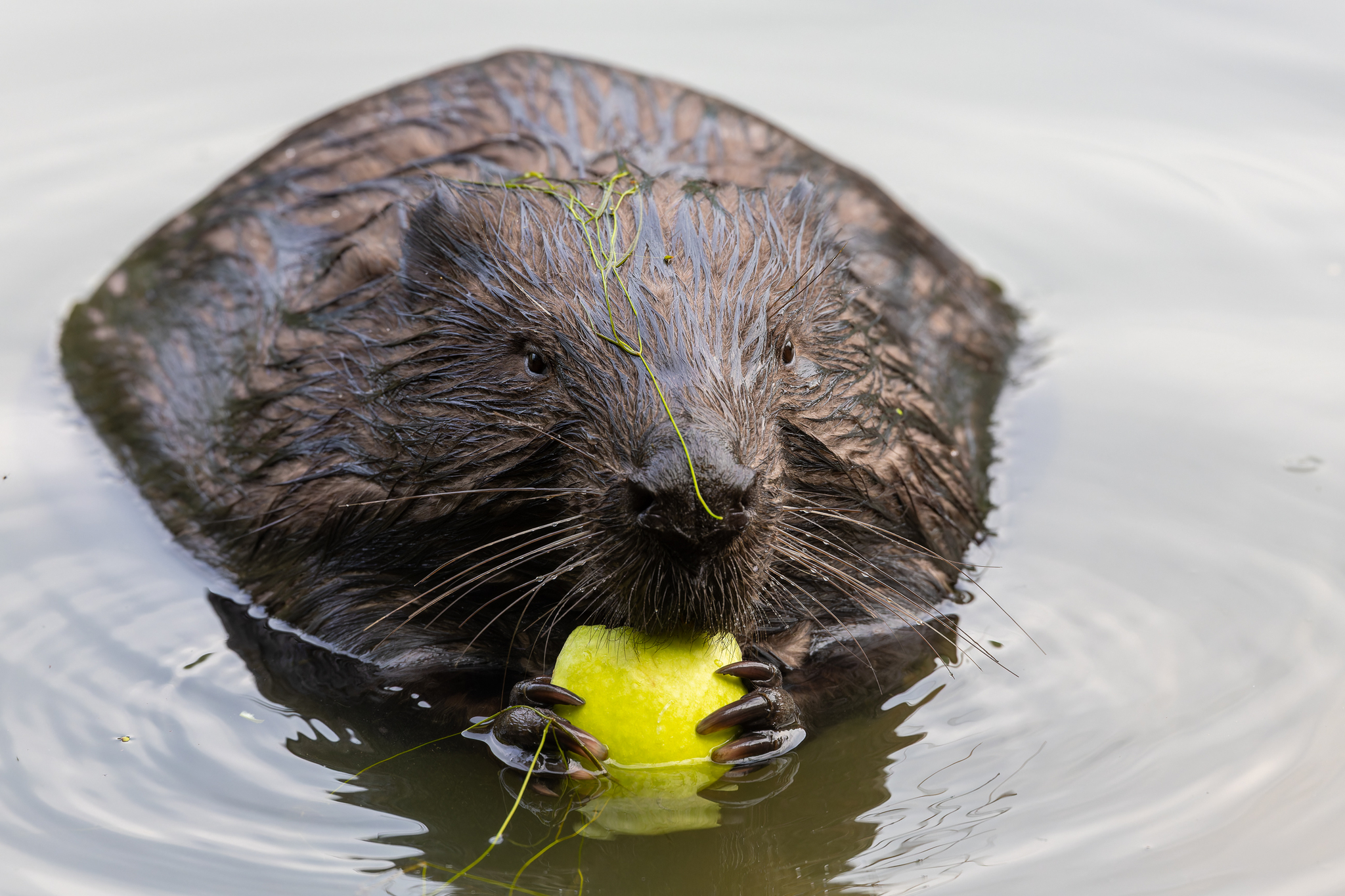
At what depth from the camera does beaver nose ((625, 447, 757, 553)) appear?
416 centimetres

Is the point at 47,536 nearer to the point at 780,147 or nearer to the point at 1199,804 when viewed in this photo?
the point at 780,147

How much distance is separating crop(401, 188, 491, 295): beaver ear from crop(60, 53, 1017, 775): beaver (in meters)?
0.01

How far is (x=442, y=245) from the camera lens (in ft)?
16.9

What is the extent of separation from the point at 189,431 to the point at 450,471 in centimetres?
175

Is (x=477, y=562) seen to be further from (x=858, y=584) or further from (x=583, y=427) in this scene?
(x=858, y=584)

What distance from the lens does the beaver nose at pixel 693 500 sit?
4160 millimetres

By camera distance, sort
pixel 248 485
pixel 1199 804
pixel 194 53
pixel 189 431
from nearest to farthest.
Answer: pixel 1199 804 → pixel 248 485 → pixel 189 431 → pixel 194 53

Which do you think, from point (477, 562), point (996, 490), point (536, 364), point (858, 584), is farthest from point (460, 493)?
point (996, 490)

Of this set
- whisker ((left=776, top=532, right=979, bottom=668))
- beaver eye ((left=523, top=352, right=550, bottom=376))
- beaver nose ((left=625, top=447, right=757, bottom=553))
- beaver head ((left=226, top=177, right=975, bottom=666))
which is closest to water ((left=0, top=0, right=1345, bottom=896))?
whisker ((left=776, top=532, right=979, bottom=668))

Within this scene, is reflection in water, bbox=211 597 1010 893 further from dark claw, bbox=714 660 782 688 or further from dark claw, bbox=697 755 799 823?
dark claw, bbox=714 660 782 688

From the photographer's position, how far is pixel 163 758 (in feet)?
16.9

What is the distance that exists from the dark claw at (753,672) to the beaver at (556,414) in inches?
1.8

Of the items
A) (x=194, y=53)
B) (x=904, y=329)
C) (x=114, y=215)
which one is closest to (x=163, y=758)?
(x=904, y=329)

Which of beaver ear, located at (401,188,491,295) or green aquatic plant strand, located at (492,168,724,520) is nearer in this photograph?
green aquatic plant strand, located at (492,168,724,520)
